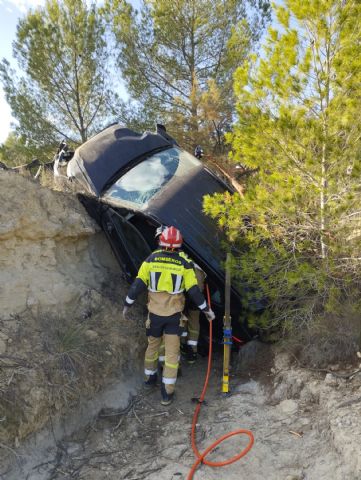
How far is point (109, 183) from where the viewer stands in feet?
15.9

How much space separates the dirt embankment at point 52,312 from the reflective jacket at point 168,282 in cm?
58

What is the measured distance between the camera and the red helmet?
400cm

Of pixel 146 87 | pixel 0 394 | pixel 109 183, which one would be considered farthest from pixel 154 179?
pixel 146 87

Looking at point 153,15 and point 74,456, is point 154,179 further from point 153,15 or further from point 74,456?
point 153,15

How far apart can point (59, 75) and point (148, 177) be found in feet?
24.6

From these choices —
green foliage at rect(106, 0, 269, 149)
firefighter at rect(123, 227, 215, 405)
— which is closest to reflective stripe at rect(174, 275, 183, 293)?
firefighter at rect(123, 227, 215, 405)

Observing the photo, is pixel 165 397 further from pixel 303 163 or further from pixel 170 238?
pixel 303 163

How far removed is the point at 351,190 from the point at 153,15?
8124mm

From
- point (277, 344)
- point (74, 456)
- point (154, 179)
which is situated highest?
point (154, 179)

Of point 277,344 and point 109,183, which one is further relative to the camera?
point 109,183

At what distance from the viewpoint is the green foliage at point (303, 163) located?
3.39 m

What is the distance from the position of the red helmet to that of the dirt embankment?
1.12m

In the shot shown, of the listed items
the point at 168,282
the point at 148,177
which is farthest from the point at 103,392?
the point at 148,177

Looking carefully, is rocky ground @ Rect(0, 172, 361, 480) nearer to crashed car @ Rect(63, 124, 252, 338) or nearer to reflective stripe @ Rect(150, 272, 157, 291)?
crashed car @ Rect(63, 124, 252, 338)
